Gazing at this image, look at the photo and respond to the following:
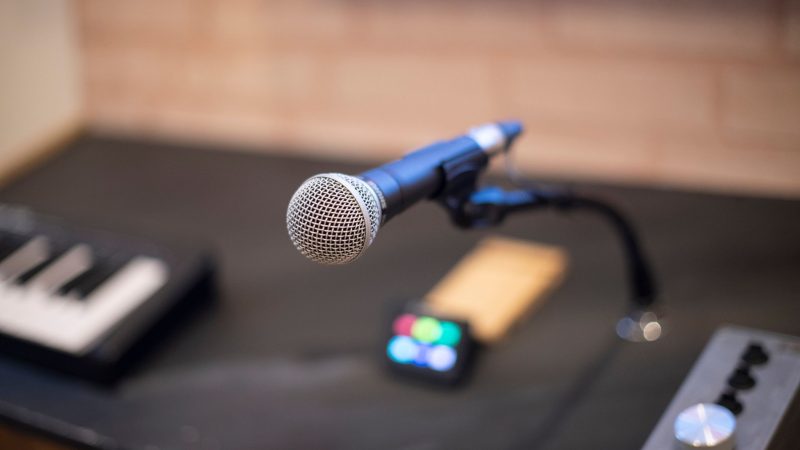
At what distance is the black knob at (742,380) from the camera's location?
41.1 inches

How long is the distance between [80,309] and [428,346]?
461 mm

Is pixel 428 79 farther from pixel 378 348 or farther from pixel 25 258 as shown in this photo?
pixel 25 258

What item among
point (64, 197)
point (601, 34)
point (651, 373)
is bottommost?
point (64, 197)

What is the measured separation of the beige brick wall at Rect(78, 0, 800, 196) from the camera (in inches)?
57.9

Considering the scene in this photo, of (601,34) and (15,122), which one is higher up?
(601,34)

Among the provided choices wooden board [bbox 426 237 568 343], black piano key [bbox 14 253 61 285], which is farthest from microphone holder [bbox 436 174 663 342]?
black piano key [bbox 14 253 61 285]

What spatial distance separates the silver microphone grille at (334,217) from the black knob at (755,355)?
484mm

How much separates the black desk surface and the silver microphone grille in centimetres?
38

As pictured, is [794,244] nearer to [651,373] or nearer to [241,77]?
[651,373]

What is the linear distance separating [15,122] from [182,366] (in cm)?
94

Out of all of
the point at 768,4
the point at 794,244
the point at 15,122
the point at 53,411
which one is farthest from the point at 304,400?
the point at 15,122

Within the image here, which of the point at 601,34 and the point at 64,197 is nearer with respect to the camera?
the point at 601,34

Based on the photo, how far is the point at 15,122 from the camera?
2.01 metres

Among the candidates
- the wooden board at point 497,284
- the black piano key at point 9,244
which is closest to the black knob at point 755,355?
the wooden board at point 497,284
